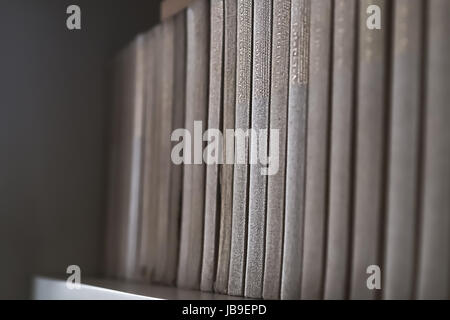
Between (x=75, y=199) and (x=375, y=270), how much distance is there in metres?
1.18

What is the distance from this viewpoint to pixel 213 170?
141cm

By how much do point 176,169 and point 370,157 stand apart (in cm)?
69

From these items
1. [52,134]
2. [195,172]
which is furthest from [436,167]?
[52,134]

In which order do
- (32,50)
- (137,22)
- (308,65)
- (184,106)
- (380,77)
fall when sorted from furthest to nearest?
(137,22), (32,50), (184,106), (308,65), (380,77)

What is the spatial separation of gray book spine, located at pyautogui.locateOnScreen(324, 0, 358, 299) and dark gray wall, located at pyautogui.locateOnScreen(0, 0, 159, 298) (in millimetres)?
1066

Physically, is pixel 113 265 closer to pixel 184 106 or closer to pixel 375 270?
pixel 184 106

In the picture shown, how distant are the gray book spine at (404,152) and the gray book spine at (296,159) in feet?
0.70

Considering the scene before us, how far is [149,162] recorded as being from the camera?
1711mm

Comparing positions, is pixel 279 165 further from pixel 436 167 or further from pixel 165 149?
pixel 165 149

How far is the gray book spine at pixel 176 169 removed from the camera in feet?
5.19

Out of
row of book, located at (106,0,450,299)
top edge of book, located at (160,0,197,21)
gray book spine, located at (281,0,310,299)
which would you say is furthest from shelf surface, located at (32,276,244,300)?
top edge of book, located at (160,0,197,21)

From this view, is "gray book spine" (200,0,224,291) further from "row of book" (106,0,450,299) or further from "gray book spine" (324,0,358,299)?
"gray book spine" (324,0,358,299)

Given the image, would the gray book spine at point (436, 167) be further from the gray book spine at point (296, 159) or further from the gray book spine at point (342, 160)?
the gray book spine at point (296, 159)
